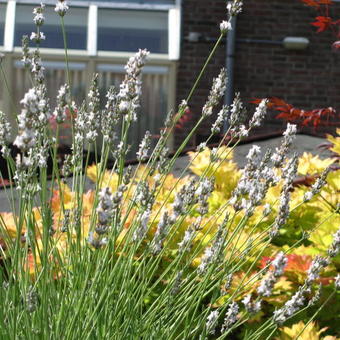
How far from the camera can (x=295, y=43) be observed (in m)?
11.3

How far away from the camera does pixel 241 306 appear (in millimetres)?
3174

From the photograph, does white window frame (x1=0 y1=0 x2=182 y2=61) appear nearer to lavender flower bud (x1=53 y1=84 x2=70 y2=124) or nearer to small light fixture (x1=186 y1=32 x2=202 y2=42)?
small light fixture (x1=186 y1=32 x2=202 y2=42)

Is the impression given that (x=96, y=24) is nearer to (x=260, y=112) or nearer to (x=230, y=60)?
(x=230, y=60)

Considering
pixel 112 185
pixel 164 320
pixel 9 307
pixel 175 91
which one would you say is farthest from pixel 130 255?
pixel 175 91

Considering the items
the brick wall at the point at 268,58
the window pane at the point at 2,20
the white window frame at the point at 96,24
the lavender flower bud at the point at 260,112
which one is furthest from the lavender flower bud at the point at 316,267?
the window pane at the point at 2,20

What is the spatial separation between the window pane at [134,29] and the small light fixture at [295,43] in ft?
5.10

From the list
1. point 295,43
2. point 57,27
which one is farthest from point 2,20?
point 295,43

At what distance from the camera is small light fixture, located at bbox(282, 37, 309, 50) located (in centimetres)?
1130

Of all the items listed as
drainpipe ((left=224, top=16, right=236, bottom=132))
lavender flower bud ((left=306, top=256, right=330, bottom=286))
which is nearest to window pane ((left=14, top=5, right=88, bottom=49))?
drainpipe ((left=224, top=16, right=236, bottom=132))

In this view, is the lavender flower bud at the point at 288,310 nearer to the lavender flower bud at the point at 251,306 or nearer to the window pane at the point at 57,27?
the lavender flower bud at the point at 251,306

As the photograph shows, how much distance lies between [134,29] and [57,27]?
1022 mm

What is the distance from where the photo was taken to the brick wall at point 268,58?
11219 mm

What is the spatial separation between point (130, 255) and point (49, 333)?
0.36 metres

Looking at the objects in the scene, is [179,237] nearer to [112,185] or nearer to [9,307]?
[112,185]
